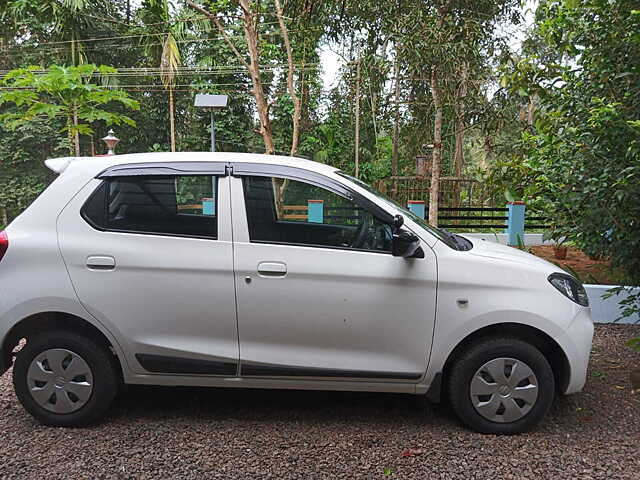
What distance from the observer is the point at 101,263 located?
308cm

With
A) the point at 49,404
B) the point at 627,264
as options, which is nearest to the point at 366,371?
the point at 49,404

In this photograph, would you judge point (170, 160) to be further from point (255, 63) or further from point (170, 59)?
point (170, 59)

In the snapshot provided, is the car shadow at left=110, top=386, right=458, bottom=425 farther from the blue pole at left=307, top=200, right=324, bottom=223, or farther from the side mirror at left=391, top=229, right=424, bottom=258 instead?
the blue pole at left=307, top=200, right=324, bottom=223

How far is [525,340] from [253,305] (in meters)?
1.73

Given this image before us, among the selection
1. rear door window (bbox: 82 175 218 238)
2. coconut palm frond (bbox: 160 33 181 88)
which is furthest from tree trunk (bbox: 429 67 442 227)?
coconut palm frond (bbox: 160 33 181 88)

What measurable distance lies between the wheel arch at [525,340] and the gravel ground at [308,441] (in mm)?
380

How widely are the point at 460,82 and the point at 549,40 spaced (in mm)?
5881

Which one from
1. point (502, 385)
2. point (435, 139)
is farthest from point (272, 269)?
point (435, 139)

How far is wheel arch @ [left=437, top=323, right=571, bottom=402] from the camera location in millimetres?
3143

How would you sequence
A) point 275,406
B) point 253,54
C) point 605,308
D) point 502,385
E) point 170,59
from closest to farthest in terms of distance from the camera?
point 502,385, point 275,406, point 605,308, point 253,54, point 170,59

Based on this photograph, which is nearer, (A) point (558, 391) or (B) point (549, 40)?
(A) point (558, 391)

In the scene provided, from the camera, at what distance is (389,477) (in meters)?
2.71

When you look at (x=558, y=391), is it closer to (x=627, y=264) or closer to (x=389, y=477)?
(x=389, y=477)

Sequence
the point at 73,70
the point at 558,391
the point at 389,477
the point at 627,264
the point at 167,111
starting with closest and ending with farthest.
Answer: the point at 389,477, the point at 558,391, the point at 627,264, the point at 73,70, the point at 167,111
